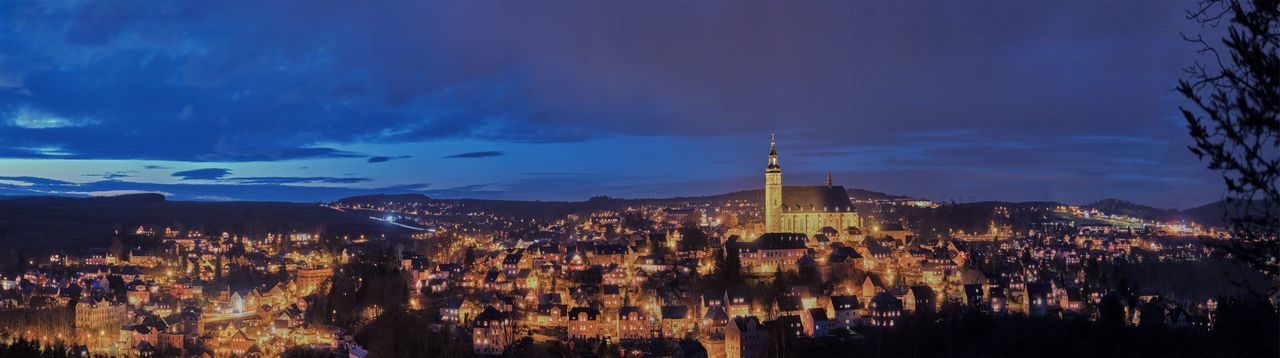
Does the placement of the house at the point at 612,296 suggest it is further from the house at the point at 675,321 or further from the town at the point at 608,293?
the house at the point at 675,321

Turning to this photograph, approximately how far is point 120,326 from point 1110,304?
155 ft

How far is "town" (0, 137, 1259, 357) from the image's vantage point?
38281 mm

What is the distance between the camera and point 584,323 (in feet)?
129

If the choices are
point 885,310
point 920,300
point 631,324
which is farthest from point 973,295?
point 631,324

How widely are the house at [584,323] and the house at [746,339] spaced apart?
6.04 meters

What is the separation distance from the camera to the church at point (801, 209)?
211 feet

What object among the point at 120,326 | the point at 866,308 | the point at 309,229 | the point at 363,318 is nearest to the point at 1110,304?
the point at 866,308

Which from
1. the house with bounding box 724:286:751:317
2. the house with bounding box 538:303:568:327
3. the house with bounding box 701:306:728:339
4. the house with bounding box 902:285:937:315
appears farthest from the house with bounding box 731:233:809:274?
the house with bounding box 538:303:568:327

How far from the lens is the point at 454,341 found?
37.5 meters

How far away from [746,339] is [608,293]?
10.2 metres

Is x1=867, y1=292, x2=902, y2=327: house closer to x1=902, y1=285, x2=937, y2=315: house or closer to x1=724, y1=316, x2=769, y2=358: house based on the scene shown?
x1=902, y1=285, x2=937, y2=315: house

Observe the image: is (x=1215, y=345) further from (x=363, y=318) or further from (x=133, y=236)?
(x=133, y=236)

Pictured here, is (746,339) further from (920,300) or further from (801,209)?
(801,209)

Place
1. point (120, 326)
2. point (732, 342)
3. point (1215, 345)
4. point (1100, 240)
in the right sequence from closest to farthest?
point (1215, 345)
point (732, 342)
point (120, 326)
point (1100, 240)
